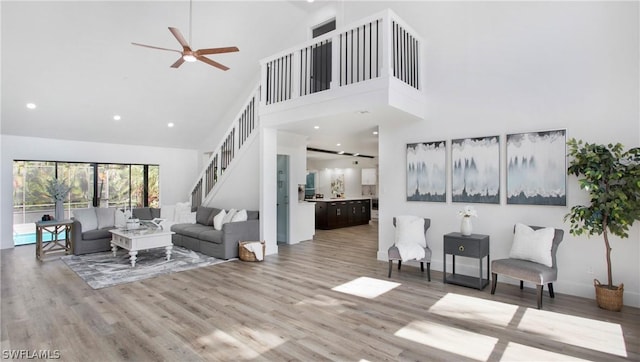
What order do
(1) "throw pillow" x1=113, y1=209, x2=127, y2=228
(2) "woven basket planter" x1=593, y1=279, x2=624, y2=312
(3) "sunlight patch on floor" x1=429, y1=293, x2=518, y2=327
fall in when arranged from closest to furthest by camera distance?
(3) "sunlight patch on floor" x1=429, y1=293, x2=518, y2=327, (2) "woven basket planter" x1=593, y1=279, x2=624, y2=312, (1) "throw pillow" x1=113, y1=209, x2=127, y2=228

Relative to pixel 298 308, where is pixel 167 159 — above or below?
above

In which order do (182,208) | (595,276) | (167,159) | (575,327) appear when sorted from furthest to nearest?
(167,159), (182,208), (595,276), (575,327)

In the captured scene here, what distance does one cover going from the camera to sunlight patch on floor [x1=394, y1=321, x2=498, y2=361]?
9.00ft

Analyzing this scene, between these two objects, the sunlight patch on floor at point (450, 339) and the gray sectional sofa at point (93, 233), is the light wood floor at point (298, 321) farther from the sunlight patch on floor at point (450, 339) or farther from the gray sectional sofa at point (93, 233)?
the gray sectional sofa at point (93, 233)

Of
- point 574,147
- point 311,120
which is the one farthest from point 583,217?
point 311,120

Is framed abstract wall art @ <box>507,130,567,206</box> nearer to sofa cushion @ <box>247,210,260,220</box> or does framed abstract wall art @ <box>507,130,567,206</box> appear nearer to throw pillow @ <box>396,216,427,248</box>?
throw pillow @ <box>396,216,427,248</box>

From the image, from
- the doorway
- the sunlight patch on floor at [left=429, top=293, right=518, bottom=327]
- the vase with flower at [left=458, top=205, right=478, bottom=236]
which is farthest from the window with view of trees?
the sunlight patch on floor at [left=429, top=293, right=518, bottom=327]

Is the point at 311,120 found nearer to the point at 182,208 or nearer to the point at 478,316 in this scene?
the point at 478,316

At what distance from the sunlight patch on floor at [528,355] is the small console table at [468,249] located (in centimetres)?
156

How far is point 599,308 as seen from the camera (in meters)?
3.69

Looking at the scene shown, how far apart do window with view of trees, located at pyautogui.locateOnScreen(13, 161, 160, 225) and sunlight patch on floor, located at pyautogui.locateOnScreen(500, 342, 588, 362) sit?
9.64m

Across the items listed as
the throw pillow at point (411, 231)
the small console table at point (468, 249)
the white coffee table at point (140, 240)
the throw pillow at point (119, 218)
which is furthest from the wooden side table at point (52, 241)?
the small console table at point (468, 249)

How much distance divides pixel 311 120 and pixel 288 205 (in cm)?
268

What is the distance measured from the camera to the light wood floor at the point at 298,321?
2.76 metres
